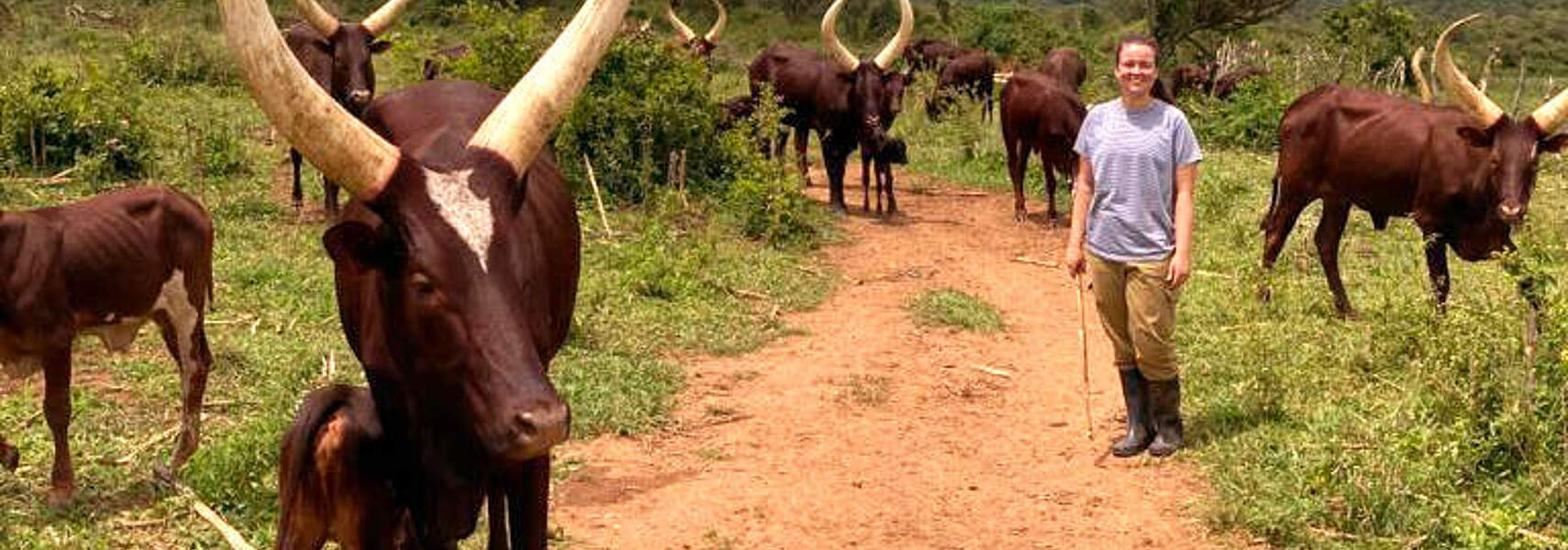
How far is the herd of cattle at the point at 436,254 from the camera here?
271 cm

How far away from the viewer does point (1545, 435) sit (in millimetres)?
5219

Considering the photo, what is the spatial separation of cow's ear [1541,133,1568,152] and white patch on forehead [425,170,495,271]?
23.0 ft

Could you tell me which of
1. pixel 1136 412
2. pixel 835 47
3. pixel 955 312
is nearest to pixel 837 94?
pixel 835 47

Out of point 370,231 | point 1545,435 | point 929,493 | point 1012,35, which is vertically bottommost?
point 1012,35

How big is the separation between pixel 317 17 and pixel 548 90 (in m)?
8.09

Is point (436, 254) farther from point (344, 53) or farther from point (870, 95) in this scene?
point (870, 95)

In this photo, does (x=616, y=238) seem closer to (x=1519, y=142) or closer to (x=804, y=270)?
(x=804, y=270)

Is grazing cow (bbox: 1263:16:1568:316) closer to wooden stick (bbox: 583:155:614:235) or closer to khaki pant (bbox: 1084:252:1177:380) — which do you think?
khaki pant (bbox: 1084:252:1177:380)

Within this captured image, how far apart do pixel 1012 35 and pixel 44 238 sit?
88.9ft

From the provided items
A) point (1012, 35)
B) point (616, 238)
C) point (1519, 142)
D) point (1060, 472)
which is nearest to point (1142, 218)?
point (1060, 472)

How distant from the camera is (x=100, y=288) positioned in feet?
18.9

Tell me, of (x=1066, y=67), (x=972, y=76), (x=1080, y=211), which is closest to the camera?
(x=1080, y=211)

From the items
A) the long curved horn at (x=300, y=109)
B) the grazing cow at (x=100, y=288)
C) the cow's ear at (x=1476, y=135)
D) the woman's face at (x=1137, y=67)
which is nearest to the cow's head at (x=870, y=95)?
the cow's ear at (x=1476, y=135)

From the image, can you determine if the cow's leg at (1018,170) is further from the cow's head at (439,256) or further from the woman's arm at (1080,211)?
the cow's head at (439,256)
